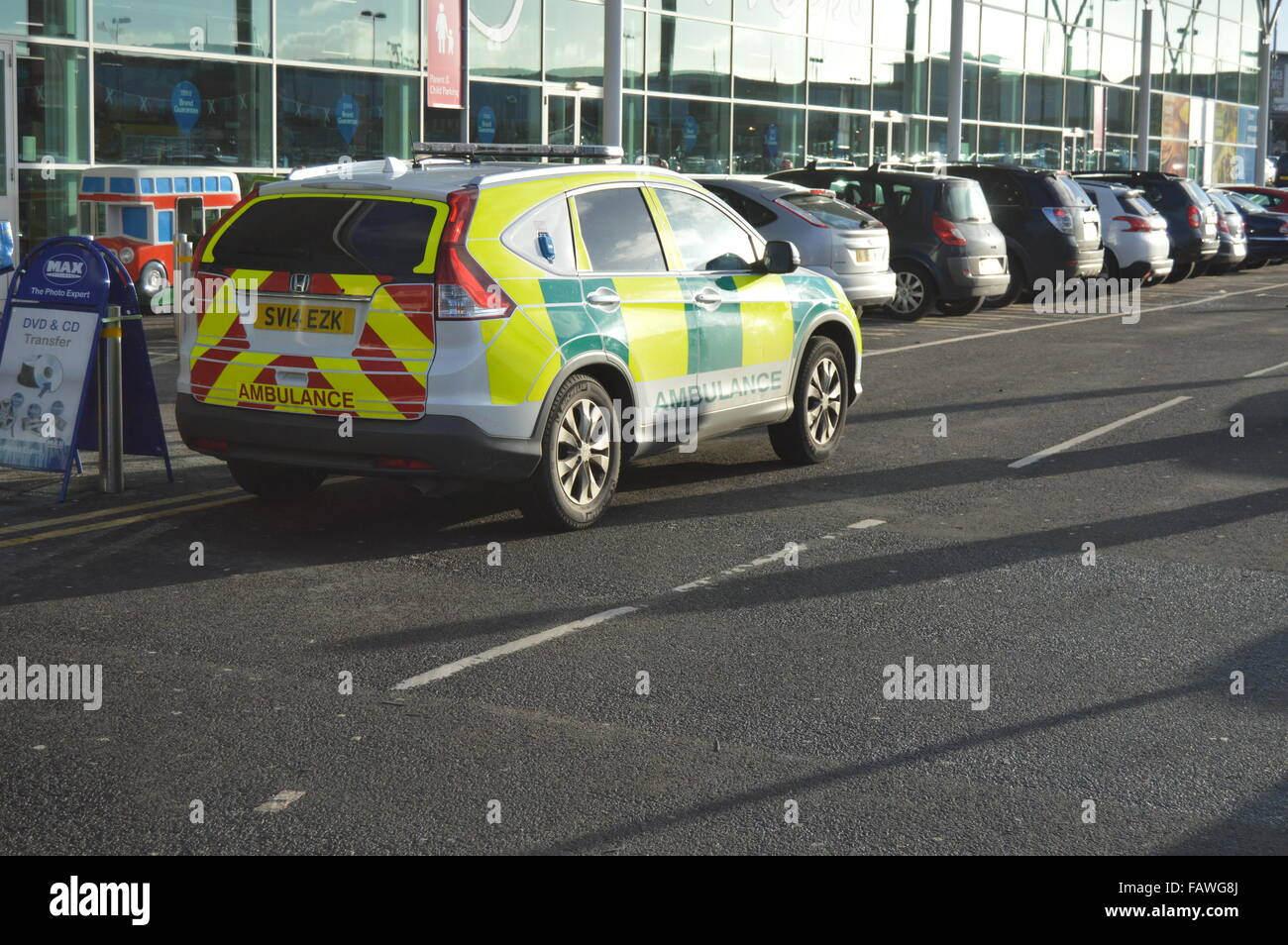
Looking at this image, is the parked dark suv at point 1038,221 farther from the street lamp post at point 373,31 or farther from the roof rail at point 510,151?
the roof rail at point 510,151

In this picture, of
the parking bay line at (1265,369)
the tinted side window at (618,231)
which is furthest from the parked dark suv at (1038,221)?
the tinted side window at (618,231)

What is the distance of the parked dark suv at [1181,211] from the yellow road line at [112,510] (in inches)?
919

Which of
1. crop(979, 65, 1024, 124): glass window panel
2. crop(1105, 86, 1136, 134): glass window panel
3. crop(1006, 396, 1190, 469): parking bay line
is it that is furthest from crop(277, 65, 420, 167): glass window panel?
crop(1105, 86, 1136, 134): glass window panel

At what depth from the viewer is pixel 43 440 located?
9086mm

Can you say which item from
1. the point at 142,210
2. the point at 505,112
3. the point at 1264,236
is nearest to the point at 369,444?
the point at 142,210

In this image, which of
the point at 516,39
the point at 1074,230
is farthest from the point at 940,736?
the point at 516,39

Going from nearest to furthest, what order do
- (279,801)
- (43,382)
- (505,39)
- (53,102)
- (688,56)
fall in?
(279,801) → (43,382) → (53,102) → (505,39) → (688,56)

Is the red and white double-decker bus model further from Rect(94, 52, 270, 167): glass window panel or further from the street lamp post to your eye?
the street lamp post

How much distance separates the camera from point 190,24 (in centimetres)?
2134

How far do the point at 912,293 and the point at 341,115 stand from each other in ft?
27.5

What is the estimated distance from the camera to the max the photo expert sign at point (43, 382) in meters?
9.04

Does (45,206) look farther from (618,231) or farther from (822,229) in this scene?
(618,231)

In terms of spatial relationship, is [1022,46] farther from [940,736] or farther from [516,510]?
[940,736]

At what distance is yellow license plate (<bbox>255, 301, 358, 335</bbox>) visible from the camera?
25.7 feet
